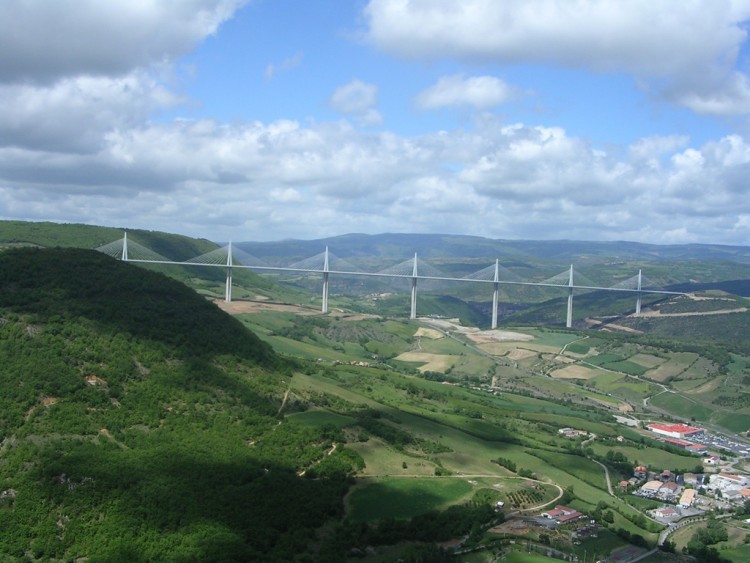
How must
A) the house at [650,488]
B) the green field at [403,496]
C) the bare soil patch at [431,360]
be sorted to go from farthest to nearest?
1. the bare soil patch at [431,360]
2. the house at [650,488]
3. the green field at [403,496]

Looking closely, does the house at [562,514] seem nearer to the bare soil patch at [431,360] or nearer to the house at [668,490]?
the house at [668,490]

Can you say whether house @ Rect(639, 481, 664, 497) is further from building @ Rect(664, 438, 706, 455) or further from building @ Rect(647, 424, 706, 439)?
building @ Rect(647, 424, 706, 439)

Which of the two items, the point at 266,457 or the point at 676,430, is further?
the point at 676,430

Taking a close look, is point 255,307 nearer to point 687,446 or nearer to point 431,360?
point 431,360

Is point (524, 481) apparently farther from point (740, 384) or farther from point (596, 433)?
point (740, 384)

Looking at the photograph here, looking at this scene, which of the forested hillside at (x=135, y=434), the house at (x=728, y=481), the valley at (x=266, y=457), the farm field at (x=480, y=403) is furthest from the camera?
the house at (x=728, y=481)

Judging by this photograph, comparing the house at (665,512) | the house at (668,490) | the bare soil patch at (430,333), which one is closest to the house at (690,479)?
the house at (668,490)

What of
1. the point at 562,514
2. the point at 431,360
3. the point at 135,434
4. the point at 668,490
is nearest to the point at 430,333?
the point at 431,360
